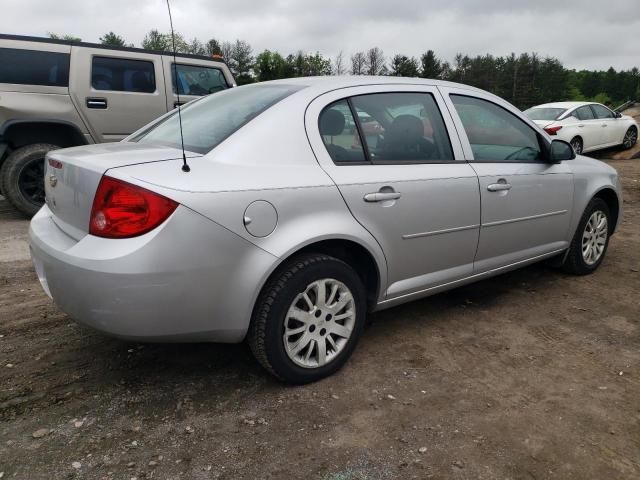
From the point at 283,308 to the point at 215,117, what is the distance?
1163mm

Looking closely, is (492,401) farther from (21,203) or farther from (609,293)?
(21,203)

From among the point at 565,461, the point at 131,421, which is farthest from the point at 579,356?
the point at 131,421

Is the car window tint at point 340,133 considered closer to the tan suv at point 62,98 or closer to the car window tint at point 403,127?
the car window tint at point 403,127

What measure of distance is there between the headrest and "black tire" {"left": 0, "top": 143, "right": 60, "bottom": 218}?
4.72 m

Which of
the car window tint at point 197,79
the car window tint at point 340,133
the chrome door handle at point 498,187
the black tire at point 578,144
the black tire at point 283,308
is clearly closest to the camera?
the black tire at point 283,308

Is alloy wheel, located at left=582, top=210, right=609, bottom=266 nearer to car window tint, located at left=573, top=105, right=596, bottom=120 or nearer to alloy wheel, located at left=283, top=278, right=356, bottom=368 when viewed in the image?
alloy wheel, located at left=283, top=278, right=356, bottom=368

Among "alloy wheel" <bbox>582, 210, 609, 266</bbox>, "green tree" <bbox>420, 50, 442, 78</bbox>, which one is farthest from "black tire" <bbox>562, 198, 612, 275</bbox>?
"green tree" <bbox>420, 50, 442, 78</bbox>

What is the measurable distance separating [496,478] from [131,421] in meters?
1.60

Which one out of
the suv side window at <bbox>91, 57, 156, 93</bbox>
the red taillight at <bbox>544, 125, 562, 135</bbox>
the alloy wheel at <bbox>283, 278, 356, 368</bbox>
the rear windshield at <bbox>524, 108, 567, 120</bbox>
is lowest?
the alloy wheel at <bbox>283, 278, 356, 368</bbox>

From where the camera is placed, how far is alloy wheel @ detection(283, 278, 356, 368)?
261cm

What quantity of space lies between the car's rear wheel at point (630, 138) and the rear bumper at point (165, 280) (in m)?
14.5

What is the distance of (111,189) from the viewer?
2252 millimetres

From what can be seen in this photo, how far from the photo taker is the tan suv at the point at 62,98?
6074mm

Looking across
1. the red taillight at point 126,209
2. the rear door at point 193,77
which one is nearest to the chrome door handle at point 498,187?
the red taillight at point 126,209
